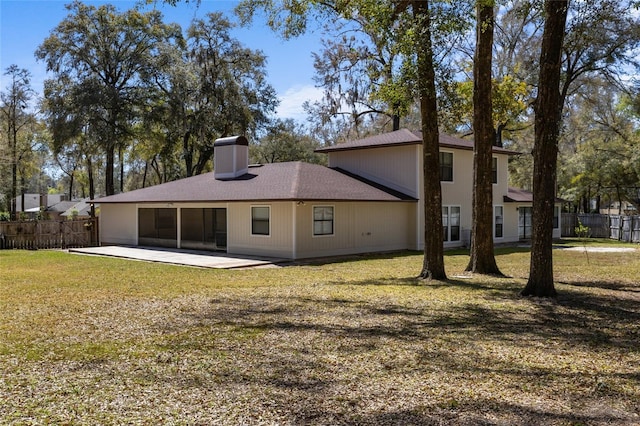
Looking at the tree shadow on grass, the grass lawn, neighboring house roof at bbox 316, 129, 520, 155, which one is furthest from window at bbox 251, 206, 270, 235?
the tree shadow on grass

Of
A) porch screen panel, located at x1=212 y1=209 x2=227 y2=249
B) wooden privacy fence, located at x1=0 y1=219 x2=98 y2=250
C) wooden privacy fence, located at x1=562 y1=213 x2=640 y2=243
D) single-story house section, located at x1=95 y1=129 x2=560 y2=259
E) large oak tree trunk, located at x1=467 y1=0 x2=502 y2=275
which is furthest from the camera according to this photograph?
wooden privacy fence, located at x1=562 y1=213 x2=640 y2=243

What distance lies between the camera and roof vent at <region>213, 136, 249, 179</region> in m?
23.1

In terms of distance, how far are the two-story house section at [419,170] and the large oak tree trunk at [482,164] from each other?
732 centimetres

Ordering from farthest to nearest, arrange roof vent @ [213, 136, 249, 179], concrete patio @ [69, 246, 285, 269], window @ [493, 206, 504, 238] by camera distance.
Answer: window @ [493, 206, 504, 238] < roof vent @ [213, 136, 249, 179] < concrete patio @ [69, 246, 285, 269]

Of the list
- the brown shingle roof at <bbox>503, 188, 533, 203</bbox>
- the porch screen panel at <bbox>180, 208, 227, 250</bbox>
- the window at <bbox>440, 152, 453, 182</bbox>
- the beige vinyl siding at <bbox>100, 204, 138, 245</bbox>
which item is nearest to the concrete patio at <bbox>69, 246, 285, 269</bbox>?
the porch screen panel at <bbox>180, 208, 227, 250</bbox>

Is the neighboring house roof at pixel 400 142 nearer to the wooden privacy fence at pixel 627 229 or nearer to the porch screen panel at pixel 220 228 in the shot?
the porch screen panel at pixel 220 228

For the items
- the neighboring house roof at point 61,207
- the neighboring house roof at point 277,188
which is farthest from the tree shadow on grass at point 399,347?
the neighboring house roof at point 61,207

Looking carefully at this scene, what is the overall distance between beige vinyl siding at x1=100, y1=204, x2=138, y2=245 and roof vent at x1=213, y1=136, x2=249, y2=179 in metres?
4.36

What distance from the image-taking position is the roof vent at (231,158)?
23125mm

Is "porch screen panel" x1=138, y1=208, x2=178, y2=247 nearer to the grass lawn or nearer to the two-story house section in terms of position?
the two-story house section

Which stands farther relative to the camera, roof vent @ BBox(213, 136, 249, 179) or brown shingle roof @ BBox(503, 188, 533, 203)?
brown shingle roof @ BBox(503, 188, 533, 203)

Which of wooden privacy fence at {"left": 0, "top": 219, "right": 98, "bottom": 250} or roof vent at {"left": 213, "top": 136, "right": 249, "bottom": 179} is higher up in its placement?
roof vent at {"left": 213, "top": 136, "right": 249, "bottom": 179}

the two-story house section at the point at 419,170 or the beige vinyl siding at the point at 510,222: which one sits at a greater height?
the two-story house section at the point at 419,170

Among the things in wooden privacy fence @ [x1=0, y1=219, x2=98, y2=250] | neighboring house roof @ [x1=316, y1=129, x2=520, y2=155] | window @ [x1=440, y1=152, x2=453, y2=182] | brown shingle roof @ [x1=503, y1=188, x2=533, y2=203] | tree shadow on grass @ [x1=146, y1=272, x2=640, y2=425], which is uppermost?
neighboring house roof @ [x1=316, y1=129, x2=520, y2=155]
